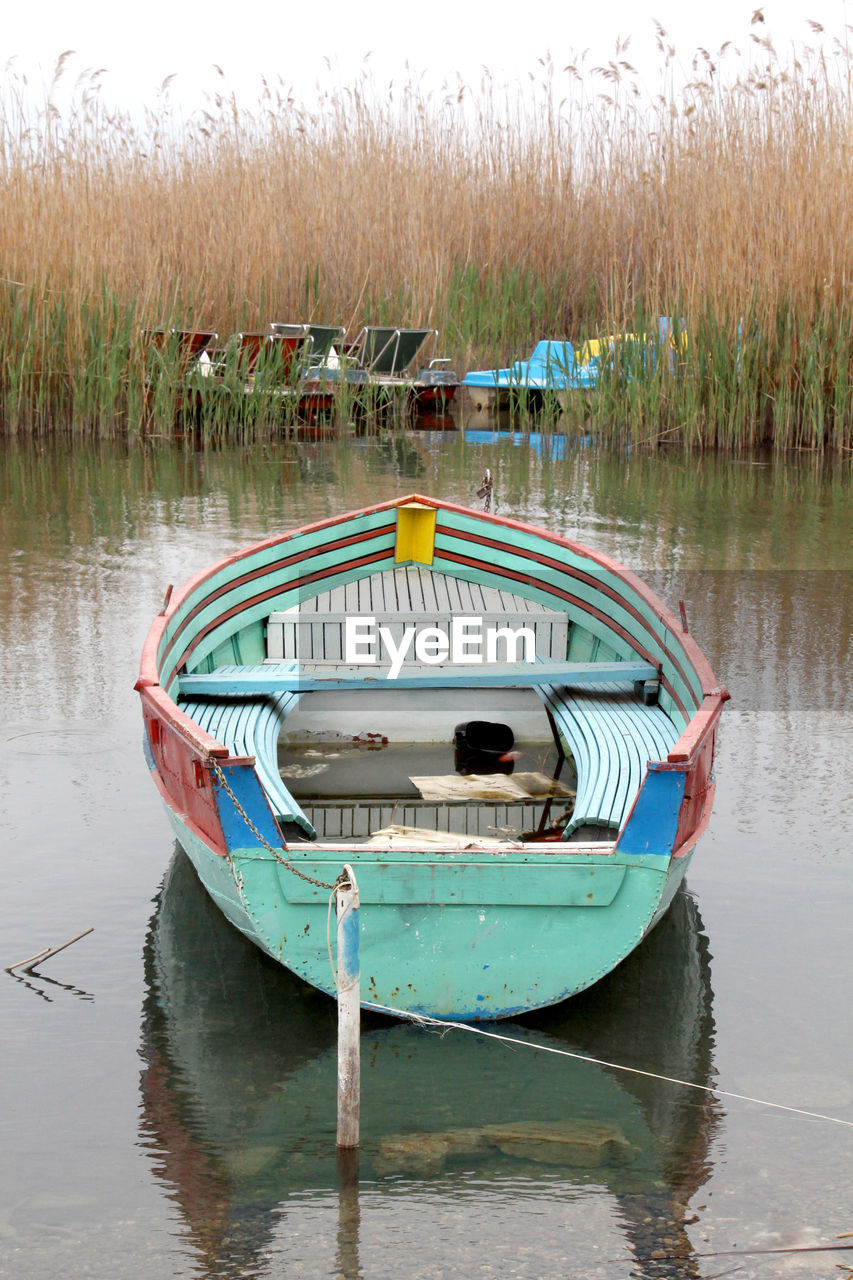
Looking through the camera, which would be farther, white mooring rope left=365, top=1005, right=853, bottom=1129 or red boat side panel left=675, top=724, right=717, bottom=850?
red boat side panel left=675, top=724, right=717, bottom=850

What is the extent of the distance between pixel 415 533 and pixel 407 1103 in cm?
273

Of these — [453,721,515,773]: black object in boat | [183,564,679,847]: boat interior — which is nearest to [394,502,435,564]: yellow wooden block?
[183,564,679,847]: boat interior

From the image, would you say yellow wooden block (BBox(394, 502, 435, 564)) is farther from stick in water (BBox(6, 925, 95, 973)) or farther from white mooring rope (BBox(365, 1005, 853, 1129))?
white mooring rope (BBox(365, 1005, 853, 1129))

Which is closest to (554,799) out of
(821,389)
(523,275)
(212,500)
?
(212,500)

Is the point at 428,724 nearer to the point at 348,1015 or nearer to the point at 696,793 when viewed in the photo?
the point at 696,793

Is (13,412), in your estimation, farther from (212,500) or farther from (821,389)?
(821,389)

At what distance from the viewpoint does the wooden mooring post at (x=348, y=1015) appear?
2557mm

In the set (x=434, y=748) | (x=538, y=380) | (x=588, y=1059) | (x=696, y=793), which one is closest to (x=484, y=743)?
(x=434, y=748)

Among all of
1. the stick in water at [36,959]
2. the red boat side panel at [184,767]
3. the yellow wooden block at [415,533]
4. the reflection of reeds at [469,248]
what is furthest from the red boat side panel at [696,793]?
the reflection of reeds at [469,248]

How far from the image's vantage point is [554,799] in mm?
4137

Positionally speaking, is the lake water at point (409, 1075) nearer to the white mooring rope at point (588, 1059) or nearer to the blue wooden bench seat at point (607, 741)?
the white mooring rope at point (588, 1059)

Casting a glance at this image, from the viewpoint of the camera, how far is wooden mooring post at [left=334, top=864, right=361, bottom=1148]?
256 centimetres

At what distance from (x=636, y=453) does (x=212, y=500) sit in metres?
3.77

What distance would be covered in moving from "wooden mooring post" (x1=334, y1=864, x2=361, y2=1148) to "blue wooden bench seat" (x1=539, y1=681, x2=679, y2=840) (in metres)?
0.87
